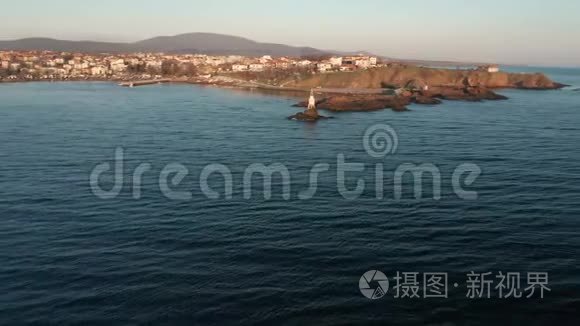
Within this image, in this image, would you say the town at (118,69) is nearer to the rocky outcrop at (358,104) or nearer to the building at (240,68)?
the building at (240,68)

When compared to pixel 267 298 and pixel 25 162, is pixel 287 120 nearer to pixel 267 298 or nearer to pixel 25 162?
pixel 25 162

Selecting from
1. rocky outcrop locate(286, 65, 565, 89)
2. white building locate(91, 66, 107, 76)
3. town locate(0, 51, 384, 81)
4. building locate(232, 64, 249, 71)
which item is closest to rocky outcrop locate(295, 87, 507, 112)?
rocky outcrop locate(286, 65, 565, 89)

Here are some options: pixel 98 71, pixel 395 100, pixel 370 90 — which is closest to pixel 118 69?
pixel 98 71

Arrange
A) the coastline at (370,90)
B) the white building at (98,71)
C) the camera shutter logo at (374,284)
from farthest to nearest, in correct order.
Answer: the white building at (98,71) < the coastline at (370,90) < the camera shutter logo at (374,284)

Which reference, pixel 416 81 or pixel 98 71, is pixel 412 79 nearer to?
pixel 416 81

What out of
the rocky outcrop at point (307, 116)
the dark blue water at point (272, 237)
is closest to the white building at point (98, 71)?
the rocky outcrop at point (307, 116)

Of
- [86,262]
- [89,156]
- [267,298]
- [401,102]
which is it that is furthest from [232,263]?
[401,102]
